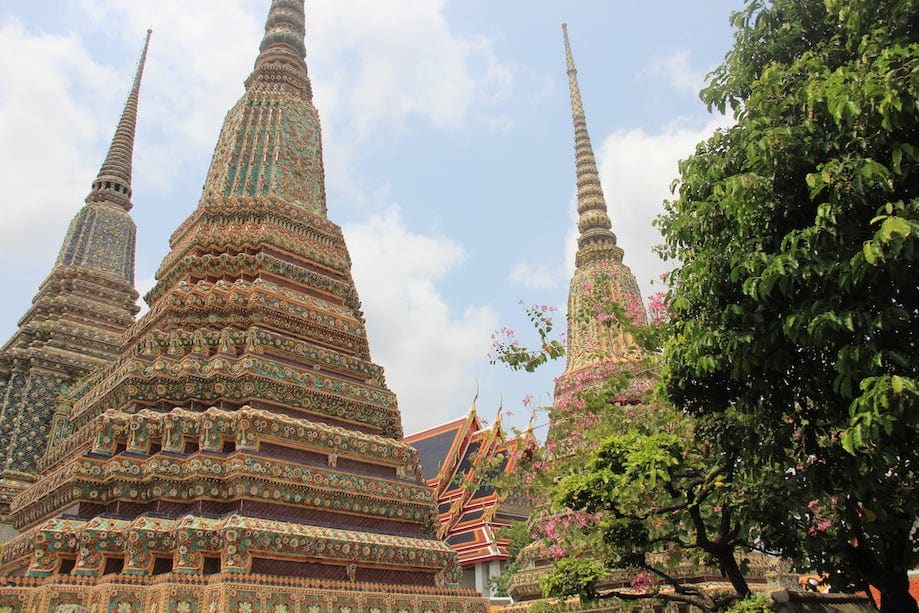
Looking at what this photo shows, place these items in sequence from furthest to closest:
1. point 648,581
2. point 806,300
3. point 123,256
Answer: point 123,256 → point 648,581 → point 806,300

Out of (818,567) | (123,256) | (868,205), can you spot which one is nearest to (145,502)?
(818,567)

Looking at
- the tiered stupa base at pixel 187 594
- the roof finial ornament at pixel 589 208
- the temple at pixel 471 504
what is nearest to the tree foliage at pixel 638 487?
the tiered stupa base at pixel 187 594

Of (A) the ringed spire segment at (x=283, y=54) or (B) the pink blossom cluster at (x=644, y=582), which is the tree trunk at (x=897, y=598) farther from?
(A) the ringed spire segment at (x=283, y=54)

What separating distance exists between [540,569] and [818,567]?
10244mm

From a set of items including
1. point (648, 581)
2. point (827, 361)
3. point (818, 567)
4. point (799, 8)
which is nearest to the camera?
point (827, 361)

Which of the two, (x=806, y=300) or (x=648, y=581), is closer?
(x=806, y=300)

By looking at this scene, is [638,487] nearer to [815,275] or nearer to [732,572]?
[732,572]

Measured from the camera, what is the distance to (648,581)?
11250mm

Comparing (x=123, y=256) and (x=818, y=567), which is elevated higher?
(x=123, y=256)

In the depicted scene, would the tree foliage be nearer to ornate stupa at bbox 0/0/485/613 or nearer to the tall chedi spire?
ornate stupa at bbox 0/0/485/613

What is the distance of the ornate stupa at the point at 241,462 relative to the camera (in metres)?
8.25

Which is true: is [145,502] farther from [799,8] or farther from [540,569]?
[540,569]

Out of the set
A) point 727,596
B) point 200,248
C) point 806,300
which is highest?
point 200,248

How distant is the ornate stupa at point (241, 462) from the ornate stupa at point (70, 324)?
6850 millimetres
